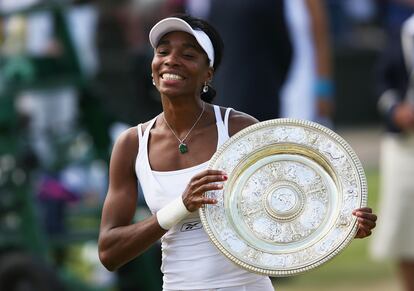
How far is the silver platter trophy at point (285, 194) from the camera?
451 cm

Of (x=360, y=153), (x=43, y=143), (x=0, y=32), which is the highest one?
(x=0, y=32)

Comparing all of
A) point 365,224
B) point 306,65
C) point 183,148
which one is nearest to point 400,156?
point 306,65

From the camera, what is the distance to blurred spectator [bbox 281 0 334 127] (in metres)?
7.69

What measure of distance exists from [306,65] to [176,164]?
308cm

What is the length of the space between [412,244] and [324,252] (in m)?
3.95

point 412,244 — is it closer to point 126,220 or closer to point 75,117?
point 75,117

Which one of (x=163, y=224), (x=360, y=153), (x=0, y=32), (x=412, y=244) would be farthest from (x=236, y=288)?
(x=360, y=153)

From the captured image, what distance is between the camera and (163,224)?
4.59 metres

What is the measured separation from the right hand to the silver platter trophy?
41 millimetres

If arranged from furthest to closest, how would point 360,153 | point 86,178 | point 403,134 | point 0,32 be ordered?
point 360,153
point 86,178
point 0,32
point 403,134

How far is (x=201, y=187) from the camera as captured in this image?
446 centimetres

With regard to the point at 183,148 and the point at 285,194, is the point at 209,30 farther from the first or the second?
the point at 285,194

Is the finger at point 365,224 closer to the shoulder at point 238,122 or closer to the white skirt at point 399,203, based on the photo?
the shoulder at point 238,122

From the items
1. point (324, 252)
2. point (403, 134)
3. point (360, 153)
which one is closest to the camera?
point (324, 252)
